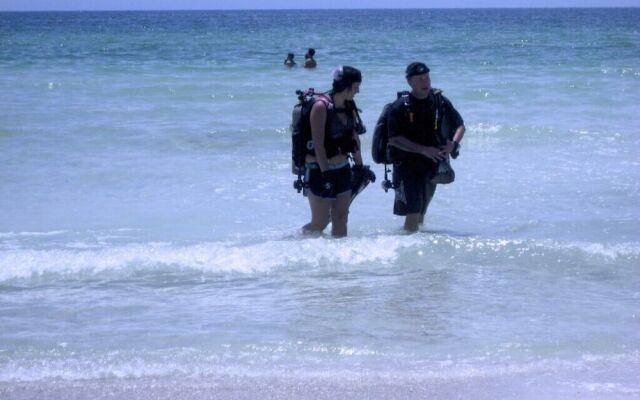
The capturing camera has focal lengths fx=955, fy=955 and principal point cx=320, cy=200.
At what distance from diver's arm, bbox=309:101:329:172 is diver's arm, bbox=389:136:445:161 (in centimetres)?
60

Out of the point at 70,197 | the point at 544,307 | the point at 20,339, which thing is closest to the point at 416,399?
the point at 544,307

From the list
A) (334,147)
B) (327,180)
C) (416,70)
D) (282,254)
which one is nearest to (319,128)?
(334,147)

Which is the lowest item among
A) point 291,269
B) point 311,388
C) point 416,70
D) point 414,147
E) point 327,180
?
point 291,269

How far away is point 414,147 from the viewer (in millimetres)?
6379

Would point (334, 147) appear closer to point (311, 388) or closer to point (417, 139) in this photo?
point (417, 139)

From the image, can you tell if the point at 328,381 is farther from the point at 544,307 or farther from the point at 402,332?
the point at 544,307

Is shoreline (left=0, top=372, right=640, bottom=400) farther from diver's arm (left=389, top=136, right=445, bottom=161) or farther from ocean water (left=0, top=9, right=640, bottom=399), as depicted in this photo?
diver's arm (left=389, top=136, right=445, bottom=161)

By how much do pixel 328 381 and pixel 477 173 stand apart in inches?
252

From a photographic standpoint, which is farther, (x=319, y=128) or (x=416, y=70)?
(x=416, y=70)

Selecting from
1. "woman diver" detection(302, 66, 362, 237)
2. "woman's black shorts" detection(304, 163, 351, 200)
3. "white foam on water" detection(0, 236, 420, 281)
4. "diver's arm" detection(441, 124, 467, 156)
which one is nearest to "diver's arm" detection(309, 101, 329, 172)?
"woman diver" detection(302, 66, 362, 237)

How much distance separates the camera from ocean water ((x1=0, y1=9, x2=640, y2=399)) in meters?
4.14

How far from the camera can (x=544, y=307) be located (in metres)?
→ 5.09

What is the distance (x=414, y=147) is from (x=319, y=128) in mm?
770

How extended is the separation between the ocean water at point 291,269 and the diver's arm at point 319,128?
62 cm
